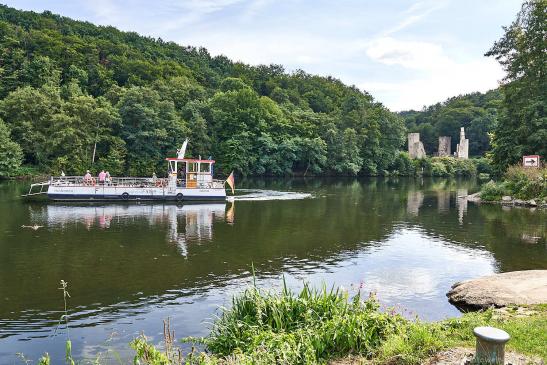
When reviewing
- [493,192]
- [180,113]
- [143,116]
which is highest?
[180,113]

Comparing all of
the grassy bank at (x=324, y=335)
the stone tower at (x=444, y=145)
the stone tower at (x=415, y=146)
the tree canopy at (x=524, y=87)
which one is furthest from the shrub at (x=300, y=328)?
the stone tower at (x=444, y=145)

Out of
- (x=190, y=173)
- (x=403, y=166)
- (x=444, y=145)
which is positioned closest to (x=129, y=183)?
(x=190, y=173)

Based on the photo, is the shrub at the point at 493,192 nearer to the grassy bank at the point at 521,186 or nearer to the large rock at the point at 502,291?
the grassy bank at the point at 521,186

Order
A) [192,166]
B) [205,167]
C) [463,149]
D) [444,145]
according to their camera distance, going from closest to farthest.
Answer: [192,166], [205,167], [463,149], [444,145]

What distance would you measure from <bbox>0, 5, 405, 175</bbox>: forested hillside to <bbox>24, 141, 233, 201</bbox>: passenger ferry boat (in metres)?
23.5

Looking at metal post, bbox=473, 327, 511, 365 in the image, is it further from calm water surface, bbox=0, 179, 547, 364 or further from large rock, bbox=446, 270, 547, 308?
large rock, bbox=446, 270, 547, 308

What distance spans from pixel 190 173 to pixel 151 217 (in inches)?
421

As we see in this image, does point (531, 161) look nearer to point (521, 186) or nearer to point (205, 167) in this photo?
point (521, 186)

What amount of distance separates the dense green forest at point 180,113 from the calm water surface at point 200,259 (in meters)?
19.1

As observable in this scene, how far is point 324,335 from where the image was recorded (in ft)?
26.9

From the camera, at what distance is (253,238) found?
869 inches

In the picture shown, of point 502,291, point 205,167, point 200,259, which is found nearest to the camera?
point 502,291

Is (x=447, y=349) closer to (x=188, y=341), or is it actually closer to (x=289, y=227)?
(x=188, y=341)

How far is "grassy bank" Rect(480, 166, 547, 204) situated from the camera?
37.1 metres
